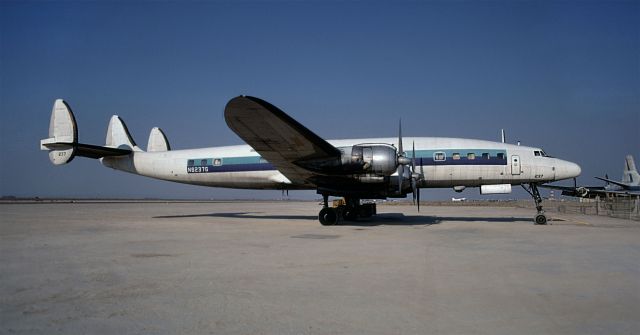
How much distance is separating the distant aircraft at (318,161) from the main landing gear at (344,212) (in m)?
0.04

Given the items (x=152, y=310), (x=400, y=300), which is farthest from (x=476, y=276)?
(x=152, y=310)

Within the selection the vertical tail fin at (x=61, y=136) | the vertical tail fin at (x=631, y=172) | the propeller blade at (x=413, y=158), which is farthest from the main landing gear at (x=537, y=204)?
the vertical tail fin at (x=631, y=172)

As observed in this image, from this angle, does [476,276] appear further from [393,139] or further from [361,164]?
[393,139]

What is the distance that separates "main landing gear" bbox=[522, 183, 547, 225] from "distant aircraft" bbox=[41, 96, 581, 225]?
0.14ft

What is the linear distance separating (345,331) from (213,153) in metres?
19.6

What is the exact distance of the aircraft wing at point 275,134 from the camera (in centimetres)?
1435

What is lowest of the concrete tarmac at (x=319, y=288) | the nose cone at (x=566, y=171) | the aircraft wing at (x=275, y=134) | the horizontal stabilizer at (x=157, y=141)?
the concrete tarmac at (x=319, y=288)

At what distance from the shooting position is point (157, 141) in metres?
26.6

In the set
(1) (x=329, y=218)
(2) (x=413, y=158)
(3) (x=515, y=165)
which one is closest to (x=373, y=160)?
(2) (x=413, y=158)

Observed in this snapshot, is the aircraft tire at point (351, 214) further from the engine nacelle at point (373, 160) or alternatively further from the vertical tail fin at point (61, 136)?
the vertical tail fin at point (61, 136)

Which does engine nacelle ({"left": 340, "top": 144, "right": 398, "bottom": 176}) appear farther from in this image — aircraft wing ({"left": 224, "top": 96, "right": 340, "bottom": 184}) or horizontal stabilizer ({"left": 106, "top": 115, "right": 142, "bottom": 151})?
horizontal stabilizer ({"left": 106, "top": 115, "right": 142, "bottom": 151})

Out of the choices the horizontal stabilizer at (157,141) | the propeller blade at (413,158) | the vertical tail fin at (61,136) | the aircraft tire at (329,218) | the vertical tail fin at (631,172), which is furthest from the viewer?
the vertical tail fin at (631,172)

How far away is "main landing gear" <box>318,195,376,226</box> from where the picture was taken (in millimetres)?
18047

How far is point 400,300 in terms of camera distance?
18.4 feet
